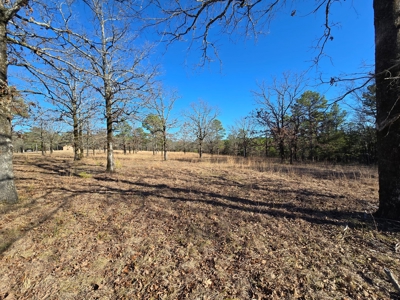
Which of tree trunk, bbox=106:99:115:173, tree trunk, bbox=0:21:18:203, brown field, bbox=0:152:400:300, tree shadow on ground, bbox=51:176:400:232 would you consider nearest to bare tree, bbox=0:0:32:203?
tree trunk, bbox=0:21:18:203

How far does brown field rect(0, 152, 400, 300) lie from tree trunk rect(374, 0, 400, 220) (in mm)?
545

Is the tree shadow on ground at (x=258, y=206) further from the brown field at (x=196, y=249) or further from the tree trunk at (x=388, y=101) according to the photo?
the tree trunk at (x=388, y=101)

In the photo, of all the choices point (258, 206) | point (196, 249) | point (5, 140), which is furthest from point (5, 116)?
point (258, 206)

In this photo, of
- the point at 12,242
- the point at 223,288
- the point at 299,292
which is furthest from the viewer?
the point at 12,242

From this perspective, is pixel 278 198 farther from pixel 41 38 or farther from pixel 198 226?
pixel 41 38

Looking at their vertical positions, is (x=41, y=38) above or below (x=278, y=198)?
above

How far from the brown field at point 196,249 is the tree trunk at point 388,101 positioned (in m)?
0.55

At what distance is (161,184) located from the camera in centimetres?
645

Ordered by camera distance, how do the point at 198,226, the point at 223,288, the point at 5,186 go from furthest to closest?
the point at 5,186 → the point at 198,226 → the point at 223,288

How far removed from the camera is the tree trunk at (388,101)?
281 centimetres

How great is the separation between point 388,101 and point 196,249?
3.98 meters

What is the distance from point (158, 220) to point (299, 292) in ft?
8.57

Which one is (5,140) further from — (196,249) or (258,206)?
(258,206)

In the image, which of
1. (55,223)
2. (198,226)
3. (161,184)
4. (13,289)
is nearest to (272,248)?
(198,226)
